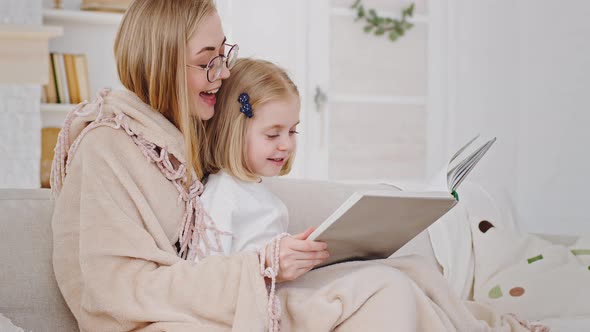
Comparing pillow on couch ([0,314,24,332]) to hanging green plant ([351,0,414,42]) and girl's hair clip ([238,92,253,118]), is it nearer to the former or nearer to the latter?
girl's hair clip ([238,92,253,118])

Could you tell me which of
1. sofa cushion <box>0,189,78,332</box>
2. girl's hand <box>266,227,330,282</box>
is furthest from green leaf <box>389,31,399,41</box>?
girl's hand <box>266,227,330,282</box>

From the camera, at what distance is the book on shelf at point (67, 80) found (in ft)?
12.9

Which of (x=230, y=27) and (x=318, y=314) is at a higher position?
(x=230, y=27)

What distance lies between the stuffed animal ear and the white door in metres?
1.97

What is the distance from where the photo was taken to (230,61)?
1833 mm

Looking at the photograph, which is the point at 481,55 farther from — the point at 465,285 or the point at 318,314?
the point at 318,314

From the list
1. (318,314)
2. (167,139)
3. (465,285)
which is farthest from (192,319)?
(465,285)

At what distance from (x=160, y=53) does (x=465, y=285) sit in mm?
1152

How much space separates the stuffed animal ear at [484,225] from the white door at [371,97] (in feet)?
6.45

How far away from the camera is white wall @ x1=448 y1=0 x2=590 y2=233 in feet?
14.3

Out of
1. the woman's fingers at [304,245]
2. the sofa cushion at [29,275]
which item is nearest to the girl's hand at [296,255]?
the woman's fingers at [304,245]

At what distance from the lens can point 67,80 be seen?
3.99 meters

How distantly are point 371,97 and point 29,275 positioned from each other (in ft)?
9.98

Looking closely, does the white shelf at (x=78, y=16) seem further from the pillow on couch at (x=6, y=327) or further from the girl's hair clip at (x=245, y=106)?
the pillow on couch at (x=6, y=327)
